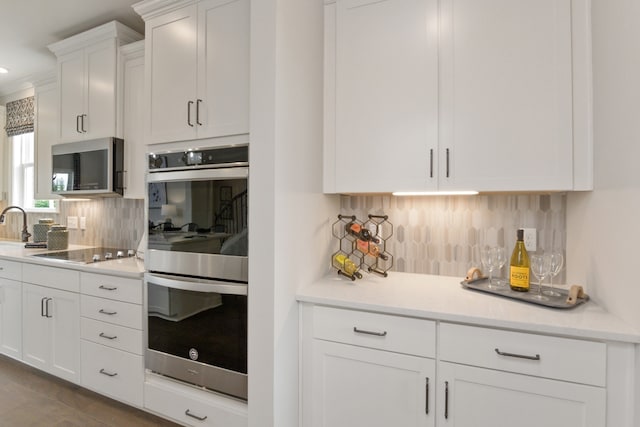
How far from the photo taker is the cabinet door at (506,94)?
1.31 metres

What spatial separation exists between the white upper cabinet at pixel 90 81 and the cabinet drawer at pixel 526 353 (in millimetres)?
2676

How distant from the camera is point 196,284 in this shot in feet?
5.36

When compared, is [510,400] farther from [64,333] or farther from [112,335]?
[64,333]

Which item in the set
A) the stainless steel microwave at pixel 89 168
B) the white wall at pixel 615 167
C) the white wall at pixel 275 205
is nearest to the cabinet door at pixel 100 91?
the stainless steel microwave at pixel 89 168

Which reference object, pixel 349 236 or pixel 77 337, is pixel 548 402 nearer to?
pixel 349 236

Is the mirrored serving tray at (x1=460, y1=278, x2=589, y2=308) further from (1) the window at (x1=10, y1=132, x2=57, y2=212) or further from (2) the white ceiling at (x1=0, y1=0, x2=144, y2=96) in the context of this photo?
(1) the window at (x1=10, y1=132, x2=57, y2=212)

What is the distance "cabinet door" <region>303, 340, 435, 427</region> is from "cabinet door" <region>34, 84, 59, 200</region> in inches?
119

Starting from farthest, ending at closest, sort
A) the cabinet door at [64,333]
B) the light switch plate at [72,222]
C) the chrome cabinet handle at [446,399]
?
1. the light switch plate at [72,222]
2. the cabinet door at [64,333]
3. the chrome cabinet handle at [446,399]

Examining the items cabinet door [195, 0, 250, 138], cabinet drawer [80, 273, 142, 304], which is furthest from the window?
cabinet door [195, 0, 250, 138]

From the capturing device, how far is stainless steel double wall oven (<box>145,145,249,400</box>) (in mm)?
1534

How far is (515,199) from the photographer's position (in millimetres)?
1654

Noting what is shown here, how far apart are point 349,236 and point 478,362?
39.5 inches

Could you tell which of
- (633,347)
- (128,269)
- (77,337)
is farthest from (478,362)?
(77,337)

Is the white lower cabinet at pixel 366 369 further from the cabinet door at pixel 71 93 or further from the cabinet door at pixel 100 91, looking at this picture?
the cabinet door at pixel 71 93
